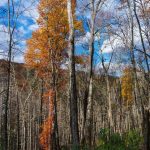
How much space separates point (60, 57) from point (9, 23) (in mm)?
4291

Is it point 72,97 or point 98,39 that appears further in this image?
point 98,39

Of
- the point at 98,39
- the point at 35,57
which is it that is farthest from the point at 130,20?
the point at 35,57

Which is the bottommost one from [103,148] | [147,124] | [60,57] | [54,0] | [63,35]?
[103,148]

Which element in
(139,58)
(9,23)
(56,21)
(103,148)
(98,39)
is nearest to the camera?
(103,148)

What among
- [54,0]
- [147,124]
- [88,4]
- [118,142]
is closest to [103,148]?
[118,142]

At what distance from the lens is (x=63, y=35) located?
2359 centimetres

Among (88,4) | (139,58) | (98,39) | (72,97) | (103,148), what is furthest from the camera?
(139,58)

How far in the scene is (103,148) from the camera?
1304 centimetres

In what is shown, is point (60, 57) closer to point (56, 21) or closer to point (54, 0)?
point (56, 21)

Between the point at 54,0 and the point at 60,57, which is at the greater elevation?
the point at 54,0

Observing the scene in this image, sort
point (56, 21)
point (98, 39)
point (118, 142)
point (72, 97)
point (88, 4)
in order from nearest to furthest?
point (72, 97) < point (118, 142) < point (88, 4) < point (56, 21) < point (98, 39)

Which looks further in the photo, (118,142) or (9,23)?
(9,23)

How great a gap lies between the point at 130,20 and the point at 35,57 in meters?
7.40

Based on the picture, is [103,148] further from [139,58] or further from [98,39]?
[139,58]
